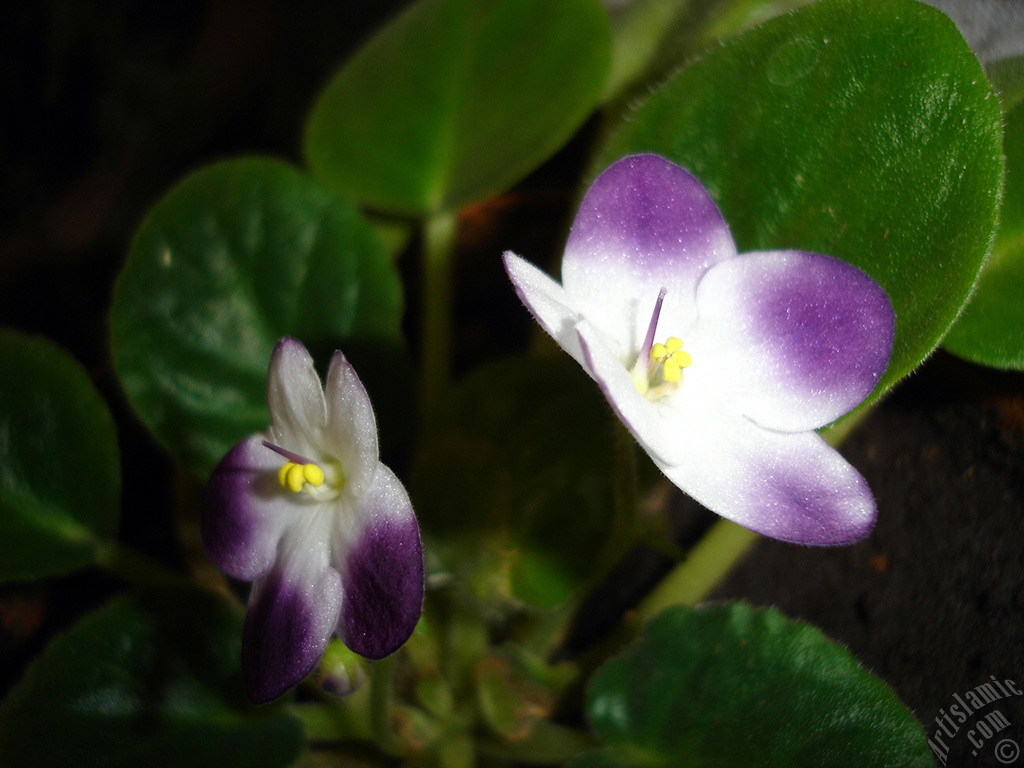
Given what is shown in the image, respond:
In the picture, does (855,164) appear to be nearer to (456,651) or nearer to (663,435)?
(663,435)

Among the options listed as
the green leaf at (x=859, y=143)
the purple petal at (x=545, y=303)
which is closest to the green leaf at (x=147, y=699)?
the purple petal at (x=545, y=303)

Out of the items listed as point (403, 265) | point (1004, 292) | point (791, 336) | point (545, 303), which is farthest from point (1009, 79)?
point (403, 265)

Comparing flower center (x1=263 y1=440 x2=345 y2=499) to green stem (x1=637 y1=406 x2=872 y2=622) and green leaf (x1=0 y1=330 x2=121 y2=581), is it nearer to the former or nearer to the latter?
green leaf (x1=0 y1=330 x2=121 y2=581)

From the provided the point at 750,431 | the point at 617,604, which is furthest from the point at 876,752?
the point at 617,604

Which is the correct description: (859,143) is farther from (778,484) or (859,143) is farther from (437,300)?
(437,300)

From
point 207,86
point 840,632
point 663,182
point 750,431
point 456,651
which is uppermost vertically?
point 663,182

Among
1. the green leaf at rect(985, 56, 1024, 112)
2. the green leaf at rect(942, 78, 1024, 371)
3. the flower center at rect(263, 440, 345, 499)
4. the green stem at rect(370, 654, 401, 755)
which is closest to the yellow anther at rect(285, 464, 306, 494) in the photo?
the flower center at rect(263, 440, 345, 499)
